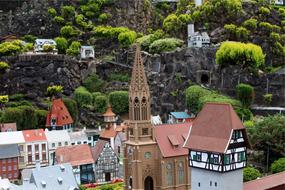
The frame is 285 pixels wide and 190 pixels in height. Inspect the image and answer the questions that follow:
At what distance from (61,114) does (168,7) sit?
168 feet

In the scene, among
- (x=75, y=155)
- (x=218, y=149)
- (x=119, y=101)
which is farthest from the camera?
(x=119, y=101)

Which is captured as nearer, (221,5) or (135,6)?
(221,5)

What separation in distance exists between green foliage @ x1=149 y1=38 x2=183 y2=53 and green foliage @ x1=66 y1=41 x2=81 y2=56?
15.3 meters

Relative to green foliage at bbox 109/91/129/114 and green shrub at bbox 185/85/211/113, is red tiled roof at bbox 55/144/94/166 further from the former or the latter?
green foliage at bbox 109/91/129/114

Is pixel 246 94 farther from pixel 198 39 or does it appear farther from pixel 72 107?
pixel 72 107

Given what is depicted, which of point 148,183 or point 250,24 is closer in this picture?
point 148,183

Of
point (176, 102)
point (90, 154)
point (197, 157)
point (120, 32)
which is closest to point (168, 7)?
point (120, 32)

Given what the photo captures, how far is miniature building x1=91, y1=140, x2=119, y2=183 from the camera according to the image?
58.8 meters

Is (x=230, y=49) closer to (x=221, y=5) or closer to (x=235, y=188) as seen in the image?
(x=221, y=5)

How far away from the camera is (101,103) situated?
274 feet

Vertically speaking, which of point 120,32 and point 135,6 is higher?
point 135,6

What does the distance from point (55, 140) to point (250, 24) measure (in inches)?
1796

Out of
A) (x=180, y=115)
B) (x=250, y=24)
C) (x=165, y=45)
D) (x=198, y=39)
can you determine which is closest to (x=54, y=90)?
(x=165, y=45)

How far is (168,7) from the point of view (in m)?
116
